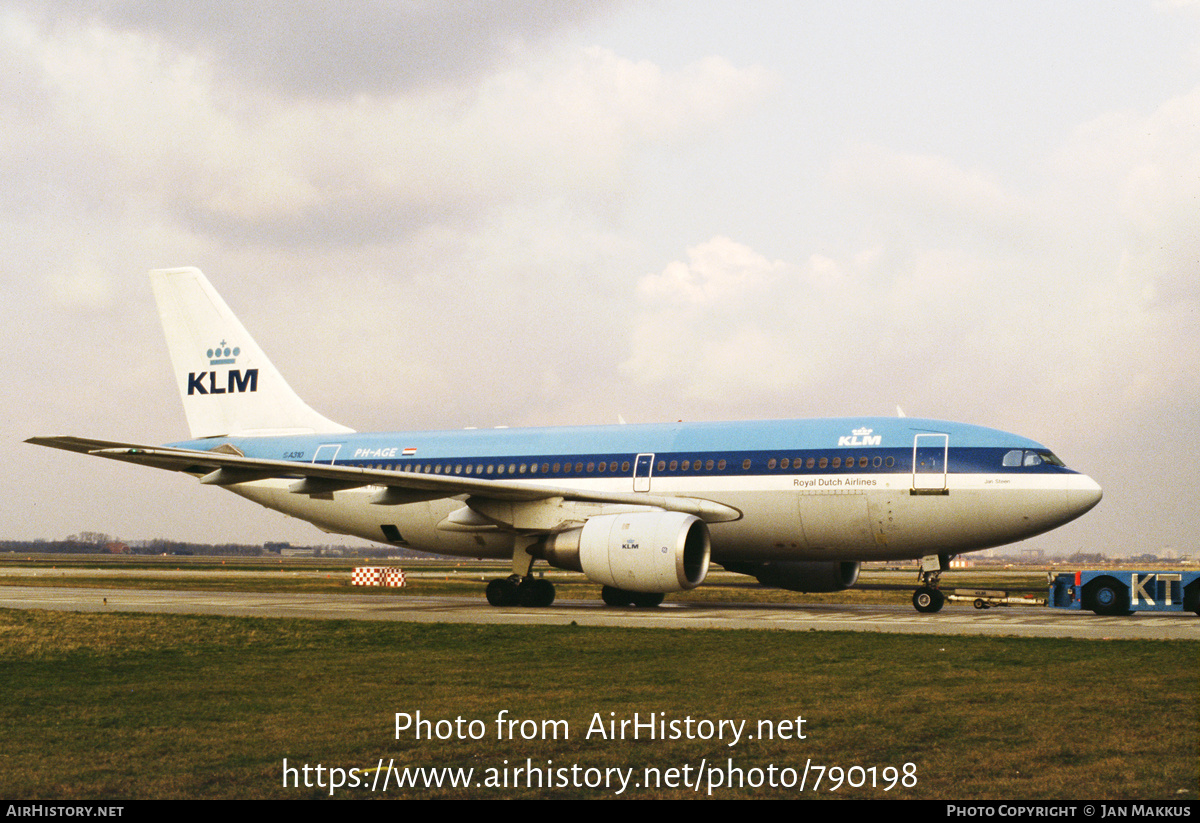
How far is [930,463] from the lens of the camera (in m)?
22.0

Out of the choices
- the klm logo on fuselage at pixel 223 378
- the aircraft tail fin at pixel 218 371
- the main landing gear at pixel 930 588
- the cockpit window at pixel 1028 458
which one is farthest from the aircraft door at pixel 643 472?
the klm logo on fuselage at pixel 223 378

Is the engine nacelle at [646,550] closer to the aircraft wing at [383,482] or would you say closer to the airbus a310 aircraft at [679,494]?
the airbus a310 aircraft at [679,494]

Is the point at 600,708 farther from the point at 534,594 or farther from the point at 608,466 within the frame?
the point at 608,466

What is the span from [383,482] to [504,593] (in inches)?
146

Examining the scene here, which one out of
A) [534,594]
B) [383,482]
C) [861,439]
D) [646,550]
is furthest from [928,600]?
[383,482]

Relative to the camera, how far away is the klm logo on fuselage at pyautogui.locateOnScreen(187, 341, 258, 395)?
102ft

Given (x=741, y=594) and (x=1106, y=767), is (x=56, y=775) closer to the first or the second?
(x=1106, y=767)

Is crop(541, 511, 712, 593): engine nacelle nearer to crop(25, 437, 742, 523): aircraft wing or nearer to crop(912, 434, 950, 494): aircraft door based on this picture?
crop(25, 437, 742, 523): aircraft wing

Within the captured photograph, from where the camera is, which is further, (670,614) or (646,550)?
(670,614)

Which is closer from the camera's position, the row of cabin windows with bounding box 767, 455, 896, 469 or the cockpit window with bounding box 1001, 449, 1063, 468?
the cockpit window with bounding box 1001, 449, 1063, 468

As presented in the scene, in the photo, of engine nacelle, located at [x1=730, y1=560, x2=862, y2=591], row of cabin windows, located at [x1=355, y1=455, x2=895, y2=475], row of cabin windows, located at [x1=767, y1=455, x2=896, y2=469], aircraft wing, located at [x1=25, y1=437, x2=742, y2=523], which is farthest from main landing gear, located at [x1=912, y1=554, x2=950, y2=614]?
aircraft wing, located at [x1=25, y1=437, x2=742, y2=523]

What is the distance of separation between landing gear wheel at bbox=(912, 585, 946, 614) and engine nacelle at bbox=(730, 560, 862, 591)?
→ 11.4ft

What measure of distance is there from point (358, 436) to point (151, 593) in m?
7.29
